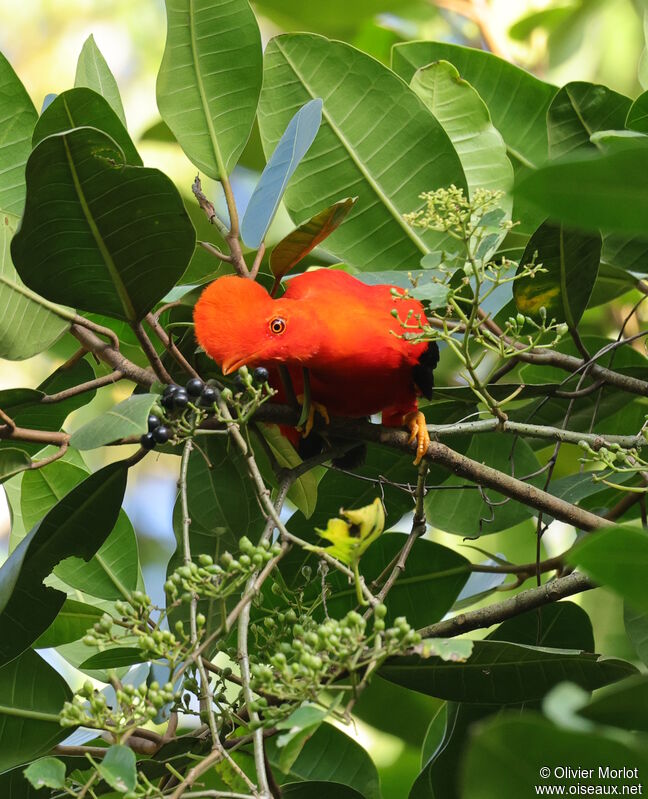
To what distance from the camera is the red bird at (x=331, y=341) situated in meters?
1.64

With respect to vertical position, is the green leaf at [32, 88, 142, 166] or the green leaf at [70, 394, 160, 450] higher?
the green leaf at [32, 88, 142, 166]

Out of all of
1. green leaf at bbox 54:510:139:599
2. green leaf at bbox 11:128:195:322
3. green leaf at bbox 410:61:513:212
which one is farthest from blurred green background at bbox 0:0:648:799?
green leaf at bbox 11:128:195:322

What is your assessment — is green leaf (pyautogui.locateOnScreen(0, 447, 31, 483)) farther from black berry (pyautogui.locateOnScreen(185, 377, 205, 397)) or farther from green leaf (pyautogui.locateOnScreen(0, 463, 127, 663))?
black berry (pyautogui.locateOnScreen(185, 377, 205, 397))

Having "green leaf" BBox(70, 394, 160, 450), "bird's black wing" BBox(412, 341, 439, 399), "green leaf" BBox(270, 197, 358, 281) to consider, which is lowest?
"green leaf" BBox(70, 394, 160, 450)

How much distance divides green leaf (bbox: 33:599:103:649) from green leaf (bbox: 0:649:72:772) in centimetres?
20

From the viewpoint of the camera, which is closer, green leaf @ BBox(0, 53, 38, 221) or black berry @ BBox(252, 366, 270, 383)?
black berry @ BBox(252, 366, 270, 383)

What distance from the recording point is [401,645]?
1022mm

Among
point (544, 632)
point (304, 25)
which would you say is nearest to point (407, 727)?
point (544, 632)

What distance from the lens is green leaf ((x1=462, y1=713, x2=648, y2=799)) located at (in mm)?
676

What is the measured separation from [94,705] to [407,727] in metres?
1.38

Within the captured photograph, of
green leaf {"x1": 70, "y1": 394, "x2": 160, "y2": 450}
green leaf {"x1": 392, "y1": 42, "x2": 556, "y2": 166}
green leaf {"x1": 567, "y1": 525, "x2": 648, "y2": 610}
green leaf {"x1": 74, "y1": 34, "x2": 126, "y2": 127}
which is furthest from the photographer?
green leaf {"x1": 392, "y1": 42, "x2": 556, "y2": 166}

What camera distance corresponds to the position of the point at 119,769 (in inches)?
38.6

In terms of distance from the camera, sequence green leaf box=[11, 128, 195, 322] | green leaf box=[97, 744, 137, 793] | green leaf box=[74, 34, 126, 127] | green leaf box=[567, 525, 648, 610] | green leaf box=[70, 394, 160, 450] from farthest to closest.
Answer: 1. green leaf box=[74, 34, 126, 127]
2. green leaf box=[11, 128, 195, 322]
3. green leaf box=[70, 394, 160, 450]
4. green leaf box=[97, 744, 137, 793]
5. green leaf box=[567, 525, 648, 610]

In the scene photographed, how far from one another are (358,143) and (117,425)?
96 centimetres
